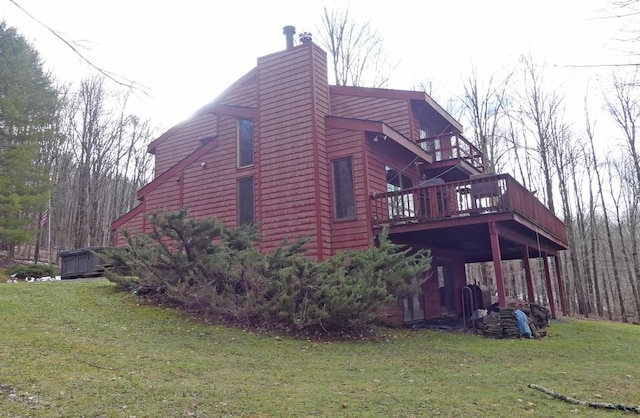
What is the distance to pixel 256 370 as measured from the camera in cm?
565

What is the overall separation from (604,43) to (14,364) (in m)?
6.95

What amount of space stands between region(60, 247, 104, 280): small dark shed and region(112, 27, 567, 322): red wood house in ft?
6.67

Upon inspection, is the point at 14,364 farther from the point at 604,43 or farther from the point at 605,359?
the point at 605,359

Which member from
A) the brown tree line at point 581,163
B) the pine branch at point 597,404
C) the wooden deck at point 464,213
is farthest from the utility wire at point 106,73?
the brown tree line at point 581,163

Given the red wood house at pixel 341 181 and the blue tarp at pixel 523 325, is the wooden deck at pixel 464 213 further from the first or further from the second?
the blue tarp at pixel 523 325

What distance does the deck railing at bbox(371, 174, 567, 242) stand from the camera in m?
9.84

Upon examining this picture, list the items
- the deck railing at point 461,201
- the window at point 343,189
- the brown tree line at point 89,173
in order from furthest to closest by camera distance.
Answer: the brown tree line at point 89,173
the window at point 343,189
the deck railing at point 461,201

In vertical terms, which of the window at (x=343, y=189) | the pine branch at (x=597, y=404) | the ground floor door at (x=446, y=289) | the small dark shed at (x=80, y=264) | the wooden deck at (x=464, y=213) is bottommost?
the pine branch at (x=597, y=404)

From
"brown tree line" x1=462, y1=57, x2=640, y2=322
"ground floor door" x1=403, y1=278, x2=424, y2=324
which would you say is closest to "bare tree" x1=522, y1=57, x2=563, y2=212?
"brown tree line" x1=462, y1=57, x2=640, y2=322

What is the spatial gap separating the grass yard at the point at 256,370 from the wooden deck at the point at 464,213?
2.65 meters

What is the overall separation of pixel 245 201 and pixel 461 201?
20.2 ft

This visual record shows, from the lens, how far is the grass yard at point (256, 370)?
13.5 feet

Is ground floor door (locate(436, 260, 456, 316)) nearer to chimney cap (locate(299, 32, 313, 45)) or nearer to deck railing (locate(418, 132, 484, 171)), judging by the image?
deck railing (locate(418, 132, 484, 171))

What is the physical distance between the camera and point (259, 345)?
7215mm
